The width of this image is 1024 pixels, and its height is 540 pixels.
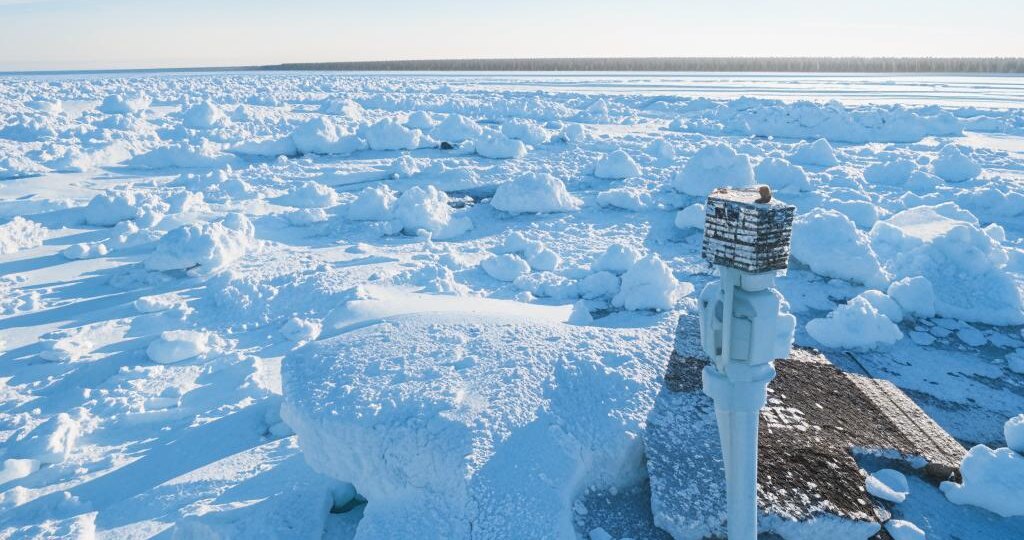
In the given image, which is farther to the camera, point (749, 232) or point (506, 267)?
point (506, 267)

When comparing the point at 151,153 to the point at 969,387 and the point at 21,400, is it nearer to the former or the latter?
the point at 21,400

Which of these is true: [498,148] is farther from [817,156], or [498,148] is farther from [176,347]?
[176,347]

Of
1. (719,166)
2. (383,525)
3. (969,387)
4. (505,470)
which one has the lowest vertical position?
(969,387)

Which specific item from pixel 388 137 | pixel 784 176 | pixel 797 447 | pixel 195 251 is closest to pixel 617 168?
pixel 784 176

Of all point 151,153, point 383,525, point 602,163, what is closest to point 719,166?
point 602,163

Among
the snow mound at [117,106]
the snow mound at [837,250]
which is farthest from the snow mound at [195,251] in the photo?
the snow mound at [117,106]

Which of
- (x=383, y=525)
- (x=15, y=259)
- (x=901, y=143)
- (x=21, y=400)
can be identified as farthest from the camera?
(x=901, y=143)

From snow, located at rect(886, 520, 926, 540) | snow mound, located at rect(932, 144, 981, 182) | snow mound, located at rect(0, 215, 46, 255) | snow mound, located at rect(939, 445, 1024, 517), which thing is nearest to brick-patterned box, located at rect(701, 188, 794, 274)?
snow, located at rect(886, 520, 926, 540)
